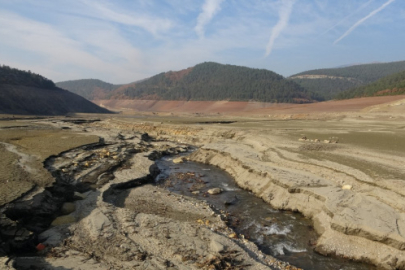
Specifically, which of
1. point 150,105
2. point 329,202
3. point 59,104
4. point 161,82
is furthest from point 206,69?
point 329,202

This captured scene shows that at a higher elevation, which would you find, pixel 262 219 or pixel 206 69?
pixel 206 69

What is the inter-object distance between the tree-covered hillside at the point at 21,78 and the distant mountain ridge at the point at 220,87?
58263 mm

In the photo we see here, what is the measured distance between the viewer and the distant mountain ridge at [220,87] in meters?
116

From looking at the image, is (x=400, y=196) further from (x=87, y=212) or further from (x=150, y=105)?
(x=150, y=105)

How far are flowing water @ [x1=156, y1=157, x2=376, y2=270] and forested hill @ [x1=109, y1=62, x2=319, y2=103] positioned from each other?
9261 cm

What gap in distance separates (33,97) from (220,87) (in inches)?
3152

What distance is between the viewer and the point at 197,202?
13.3 meters

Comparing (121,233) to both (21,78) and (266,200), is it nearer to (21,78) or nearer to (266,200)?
(266,200)

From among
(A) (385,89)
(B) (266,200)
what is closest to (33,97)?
(B) (266,200)

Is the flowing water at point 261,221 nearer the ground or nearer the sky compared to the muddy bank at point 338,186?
nearer the ground

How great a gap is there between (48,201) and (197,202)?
250 inches

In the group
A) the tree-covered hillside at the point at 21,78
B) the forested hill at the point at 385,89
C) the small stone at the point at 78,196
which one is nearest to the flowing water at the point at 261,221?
the small stone at the point at 78,196

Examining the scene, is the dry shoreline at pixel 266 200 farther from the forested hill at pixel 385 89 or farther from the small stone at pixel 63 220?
the forested hill at pixel 385 89

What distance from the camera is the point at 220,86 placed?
136m
